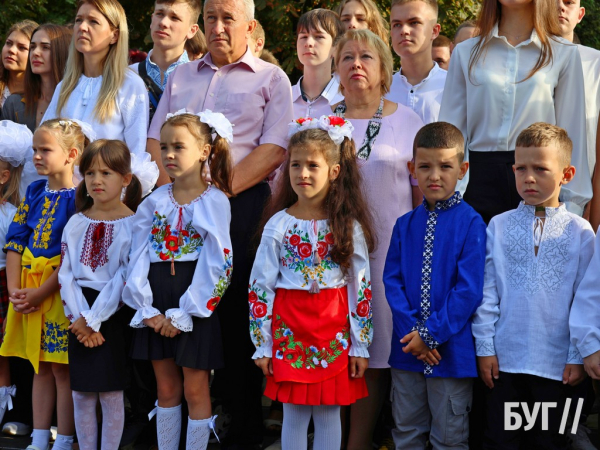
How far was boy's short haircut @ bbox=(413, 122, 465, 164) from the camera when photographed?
376 centimetres

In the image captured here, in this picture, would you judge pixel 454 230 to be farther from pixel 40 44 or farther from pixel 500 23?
pixel 40 44

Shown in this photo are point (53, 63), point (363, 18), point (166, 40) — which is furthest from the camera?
point (363, 18)

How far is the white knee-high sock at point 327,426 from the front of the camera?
386cm

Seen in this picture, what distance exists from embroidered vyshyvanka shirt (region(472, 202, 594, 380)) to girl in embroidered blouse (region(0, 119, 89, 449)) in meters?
2.34

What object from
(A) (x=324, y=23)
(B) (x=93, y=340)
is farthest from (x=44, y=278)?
(A) (x=324, y=23)

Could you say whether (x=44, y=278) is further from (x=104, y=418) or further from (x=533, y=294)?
(x=533, y=294)

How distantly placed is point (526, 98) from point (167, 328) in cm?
212

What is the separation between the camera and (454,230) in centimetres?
372

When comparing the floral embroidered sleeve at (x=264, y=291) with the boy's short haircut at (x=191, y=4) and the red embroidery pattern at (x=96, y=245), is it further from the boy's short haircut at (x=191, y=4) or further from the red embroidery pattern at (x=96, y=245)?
the boy's short haircut at (x=191, y=4)

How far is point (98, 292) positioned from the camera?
4.21 metres

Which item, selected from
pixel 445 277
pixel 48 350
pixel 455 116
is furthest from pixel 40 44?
pixel 445 277

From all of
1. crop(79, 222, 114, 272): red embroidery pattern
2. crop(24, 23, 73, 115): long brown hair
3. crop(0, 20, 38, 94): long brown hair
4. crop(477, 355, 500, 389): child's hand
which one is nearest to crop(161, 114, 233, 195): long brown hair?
crop(79, 222, 114, 272): red embroidery pattern

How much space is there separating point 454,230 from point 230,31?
1.73 metres

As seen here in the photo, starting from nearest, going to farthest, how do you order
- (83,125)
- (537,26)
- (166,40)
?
(537,26) < (83,125) < (166,40)
